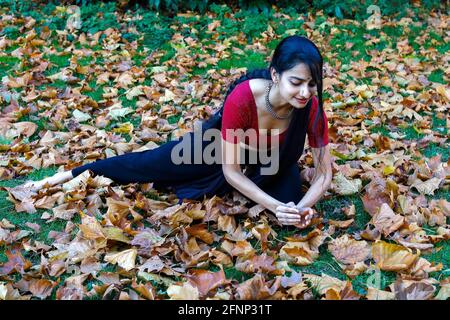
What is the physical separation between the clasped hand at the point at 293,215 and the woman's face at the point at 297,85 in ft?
1.52

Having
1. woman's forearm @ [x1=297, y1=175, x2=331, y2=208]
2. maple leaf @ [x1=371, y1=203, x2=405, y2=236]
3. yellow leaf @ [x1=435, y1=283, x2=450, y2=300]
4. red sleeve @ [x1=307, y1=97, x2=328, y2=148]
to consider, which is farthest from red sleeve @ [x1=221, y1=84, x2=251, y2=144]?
yellow leaf @ [x1=435, y1=283, x2=450, y2=300]

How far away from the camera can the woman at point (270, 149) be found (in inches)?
89.8

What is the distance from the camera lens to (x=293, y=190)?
8.91ft

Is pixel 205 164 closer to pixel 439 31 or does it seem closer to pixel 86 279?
pixel 86 279

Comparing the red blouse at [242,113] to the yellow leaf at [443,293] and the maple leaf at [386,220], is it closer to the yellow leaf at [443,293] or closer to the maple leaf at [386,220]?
the maple leaf at [386,220]

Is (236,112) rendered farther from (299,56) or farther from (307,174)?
(307,174)

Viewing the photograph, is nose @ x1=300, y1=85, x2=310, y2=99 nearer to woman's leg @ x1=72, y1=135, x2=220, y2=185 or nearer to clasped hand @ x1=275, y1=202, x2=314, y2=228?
clasped hand @ x1=275, y1=202, x2=314, y2=228

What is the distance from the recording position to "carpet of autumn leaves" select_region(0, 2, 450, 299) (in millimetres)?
2137

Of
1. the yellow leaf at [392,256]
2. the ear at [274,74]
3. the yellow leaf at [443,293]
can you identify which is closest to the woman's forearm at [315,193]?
the yellow leaf at [392,256]

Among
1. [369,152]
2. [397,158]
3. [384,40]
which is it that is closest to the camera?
[397,158]

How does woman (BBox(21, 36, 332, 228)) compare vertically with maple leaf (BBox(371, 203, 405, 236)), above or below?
above

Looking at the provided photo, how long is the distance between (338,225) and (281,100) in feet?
2.11

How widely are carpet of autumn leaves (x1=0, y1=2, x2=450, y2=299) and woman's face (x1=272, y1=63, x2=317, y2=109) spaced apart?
588mm
